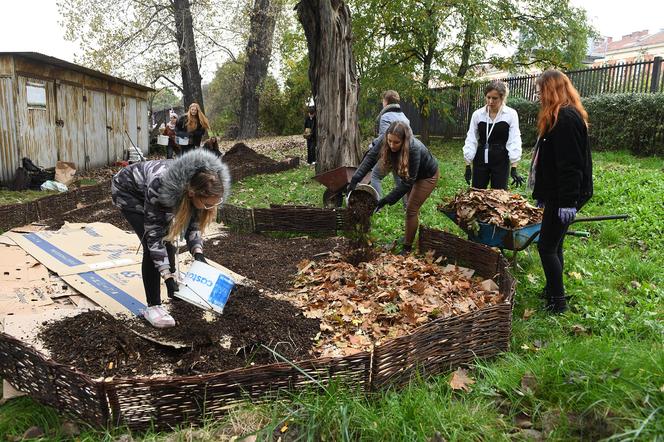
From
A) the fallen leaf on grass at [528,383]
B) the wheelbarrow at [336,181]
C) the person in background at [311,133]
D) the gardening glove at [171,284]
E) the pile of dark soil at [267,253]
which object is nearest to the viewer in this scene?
the fallen leaf on grass at [528,383]

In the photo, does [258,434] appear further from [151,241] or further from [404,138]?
[404,138]

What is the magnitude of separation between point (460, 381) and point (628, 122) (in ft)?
34.2

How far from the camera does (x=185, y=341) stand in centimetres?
340

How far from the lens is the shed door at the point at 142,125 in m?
17.0

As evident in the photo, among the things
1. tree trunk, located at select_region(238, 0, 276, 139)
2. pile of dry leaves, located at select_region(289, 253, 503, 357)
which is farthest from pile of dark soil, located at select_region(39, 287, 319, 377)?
tree trunk, located at select_region(238, 0, 276, 139)

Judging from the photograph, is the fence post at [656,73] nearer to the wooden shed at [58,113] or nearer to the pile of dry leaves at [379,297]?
the pile of dry leaves at [379,297]

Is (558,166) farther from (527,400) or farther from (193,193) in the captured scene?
(193,193)

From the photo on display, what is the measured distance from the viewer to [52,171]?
10.5 metres

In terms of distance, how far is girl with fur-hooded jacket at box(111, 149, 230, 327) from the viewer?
3217 millimetres

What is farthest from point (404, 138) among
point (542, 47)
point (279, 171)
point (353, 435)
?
point (542, 47)

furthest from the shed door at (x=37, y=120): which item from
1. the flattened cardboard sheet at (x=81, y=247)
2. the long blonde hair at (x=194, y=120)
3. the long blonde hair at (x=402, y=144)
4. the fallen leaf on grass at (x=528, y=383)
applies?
the fallen leaf on grass at (x=528, y=383)

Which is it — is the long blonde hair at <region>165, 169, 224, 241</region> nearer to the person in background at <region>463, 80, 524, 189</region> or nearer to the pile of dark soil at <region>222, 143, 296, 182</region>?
the person in background at <region>463, 80, 524, 189</region>

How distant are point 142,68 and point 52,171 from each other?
12.0 m

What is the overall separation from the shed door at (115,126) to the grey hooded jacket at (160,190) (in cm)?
1192
